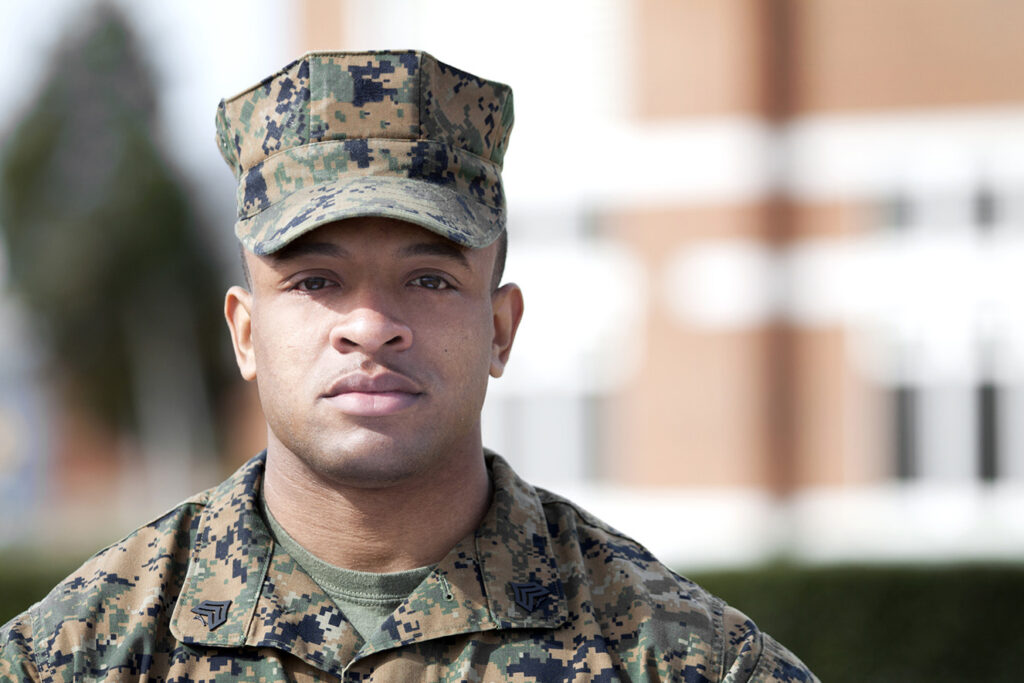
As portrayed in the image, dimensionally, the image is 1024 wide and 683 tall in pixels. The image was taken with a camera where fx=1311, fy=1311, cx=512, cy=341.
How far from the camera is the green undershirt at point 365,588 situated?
2.65m

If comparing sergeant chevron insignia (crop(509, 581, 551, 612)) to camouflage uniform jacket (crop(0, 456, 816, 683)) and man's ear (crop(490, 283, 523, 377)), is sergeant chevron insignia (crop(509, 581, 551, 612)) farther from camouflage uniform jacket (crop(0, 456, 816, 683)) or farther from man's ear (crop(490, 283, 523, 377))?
man's ear (crop(490, 283, 523, 377))

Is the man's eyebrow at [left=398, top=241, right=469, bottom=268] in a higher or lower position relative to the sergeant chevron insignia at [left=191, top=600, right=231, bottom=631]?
higher

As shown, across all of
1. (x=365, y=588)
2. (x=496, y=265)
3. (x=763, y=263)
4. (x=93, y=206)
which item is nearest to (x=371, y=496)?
(x=365, y=588)

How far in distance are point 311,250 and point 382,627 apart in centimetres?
75

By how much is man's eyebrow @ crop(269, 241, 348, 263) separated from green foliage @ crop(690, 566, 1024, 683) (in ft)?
22.1

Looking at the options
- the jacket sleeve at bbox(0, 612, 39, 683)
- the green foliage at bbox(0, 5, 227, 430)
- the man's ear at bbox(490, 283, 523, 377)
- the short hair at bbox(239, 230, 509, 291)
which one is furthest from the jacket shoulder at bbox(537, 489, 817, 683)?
the green foliage at bbox(0, 5, 227, 430)

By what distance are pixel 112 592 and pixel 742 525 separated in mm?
11977

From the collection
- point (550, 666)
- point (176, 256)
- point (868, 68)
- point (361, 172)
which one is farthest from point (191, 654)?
point (176, 256)

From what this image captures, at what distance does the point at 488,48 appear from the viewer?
1509 cm

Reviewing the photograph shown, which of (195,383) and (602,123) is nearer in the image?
(602,123)

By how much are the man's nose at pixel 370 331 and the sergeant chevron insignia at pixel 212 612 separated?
577 mm

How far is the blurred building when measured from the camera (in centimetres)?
1402

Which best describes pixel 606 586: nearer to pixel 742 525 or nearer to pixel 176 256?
pixel 742 525

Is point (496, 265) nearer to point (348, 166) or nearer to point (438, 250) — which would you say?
point (438, 250)
